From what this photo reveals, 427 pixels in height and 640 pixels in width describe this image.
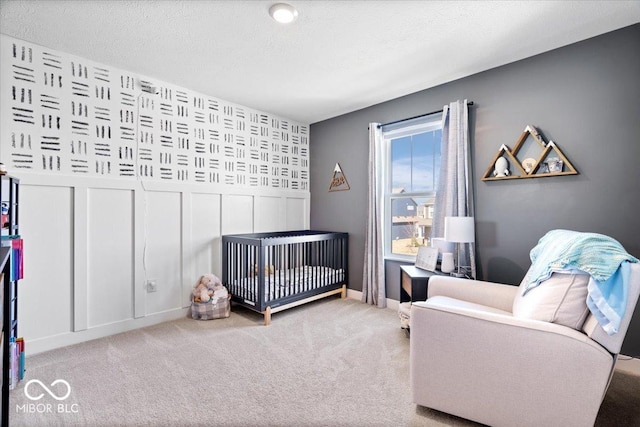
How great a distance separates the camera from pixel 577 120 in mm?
2256

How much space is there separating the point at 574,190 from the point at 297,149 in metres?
3.04

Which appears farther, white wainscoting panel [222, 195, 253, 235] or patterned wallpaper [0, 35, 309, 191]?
white wainscoting panel [222, 195, 253, 235]

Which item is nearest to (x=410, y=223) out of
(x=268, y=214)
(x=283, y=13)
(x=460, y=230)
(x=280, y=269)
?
(x=460, y=230)

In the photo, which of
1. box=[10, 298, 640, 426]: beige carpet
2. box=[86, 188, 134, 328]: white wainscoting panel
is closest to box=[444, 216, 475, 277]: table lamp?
box=[10, 298, 640, 426]: beige carpet

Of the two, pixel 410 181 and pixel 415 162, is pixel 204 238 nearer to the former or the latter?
pixel 410 181

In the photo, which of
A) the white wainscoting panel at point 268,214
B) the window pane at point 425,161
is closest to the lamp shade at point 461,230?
the window pane at point 425,161

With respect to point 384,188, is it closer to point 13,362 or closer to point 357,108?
point 357,108

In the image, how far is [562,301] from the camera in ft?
4.57

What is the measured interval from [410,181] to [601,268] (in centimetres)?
221

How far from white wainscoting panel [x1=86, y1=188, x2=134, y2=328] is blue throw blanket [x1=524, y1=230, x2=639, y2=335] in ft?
10.2

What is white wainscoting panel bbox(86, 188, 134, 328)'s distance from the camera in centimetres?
253

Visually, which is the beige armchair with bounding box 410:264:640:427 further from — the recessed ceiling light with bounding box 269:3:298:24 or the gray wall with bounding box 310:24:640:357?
the recessed ceiling light with bounding box 269:3:298:24

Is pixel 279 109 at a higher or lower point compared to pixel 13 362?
higher

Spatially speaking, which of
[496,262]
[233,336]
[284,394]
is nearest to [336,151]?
[496,262]
